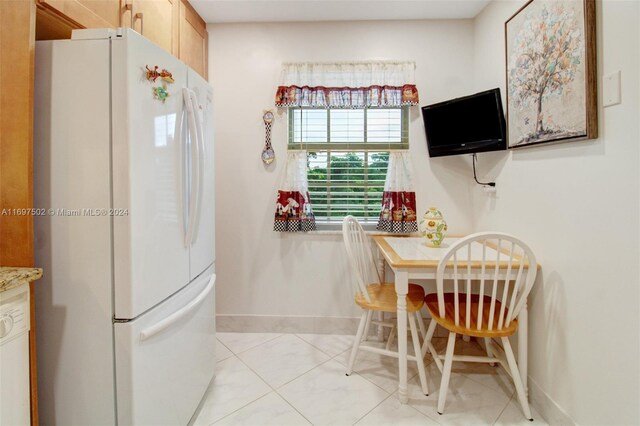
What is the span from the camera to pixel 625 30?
112 cm

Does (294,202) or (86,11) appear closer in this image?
(86,11)

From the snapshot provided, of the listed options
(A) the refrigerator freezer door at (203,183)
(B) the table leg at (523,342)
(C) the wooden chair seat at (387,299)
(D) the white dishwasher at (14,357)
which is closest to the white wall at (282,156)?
(C) the wooden chair seat at (387,299)

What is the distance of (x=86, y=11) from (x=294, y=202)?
1.55 metres

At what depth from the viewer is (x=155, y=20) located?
5.59 feet

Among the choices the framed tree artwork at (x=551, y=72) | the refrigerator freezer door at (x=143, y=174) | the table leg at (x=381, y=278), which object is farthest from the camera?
the table leg at (x=381, y=278)

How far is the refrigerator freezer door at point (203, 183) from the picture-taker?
1.38 meters

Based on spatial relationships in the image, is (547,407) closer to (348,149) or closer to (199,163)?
(348,149)

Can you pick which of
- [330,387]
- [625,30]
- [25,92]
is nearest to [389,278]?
[330,387]

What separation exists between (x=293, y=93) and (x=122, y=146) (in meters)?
1.54

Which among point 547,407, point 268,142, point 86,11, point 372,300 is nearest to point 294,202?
point 268,142

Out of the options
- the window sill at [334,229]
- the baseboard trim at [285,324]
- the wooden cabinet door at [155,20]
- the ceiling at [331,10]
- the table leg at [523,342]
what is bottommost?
the baseboard trim at [285,324]

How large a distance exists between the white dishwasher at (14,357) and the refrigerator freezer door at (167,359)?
0.25 metres

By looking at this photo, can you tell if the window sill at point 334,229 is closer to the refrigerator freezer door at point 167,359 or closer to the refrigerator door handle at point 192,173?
the refrigerator freezer door at point 167,359

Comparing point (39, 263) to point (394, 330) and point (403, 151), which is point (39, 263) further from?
point (403, 151)
